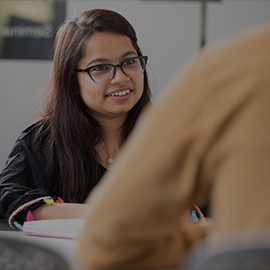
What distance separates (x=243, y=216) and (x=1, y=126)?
126 inches

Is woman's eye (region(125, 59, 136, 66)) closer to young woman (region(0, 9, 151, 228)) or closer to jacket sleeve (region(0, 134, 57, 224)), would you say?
young woman (region(0, 9, 151, 228))

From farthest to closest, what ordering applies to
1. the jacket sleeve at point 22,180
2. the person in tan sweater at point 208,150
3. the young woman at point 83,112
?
the young woman at point 83,112
the jacket sleeve at point 22,180
the person in tan sweater at point 208,150

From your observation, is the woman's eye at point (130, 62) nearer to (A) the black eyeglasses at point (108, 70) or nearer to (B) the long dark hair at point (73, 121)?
(A) the black eyeglasses at point (108, 70)

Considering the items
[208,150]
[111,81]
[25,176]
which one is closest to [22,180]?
[25,176]

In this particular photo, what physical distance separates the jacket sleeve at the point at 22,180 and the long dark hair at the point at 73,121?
5 centimetres

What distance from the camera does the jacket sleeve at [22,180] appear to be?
1.27 m

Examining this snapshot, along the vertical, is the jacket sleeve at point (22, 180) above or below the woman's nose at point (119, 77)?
below

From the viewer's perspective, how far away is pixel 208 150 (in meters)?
0.40

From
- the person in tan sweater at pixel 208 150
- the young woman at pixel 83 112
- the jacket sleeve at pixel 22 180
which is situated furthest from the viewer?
the young woman at pixel 83 112

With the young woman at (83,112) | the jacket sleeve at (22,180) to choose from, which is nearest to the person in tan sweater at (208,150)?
the jacket sleeve at (22,180)

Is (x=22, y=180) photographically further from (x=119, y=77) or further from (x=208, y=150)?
(x=208, y=150)

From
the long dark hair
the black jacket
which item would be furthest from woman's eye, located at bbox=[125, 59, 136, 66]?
the black jacket

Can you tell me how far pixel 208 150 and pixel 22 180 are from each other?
1205 mm

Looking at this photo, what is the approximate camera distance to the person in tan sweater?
385mm
